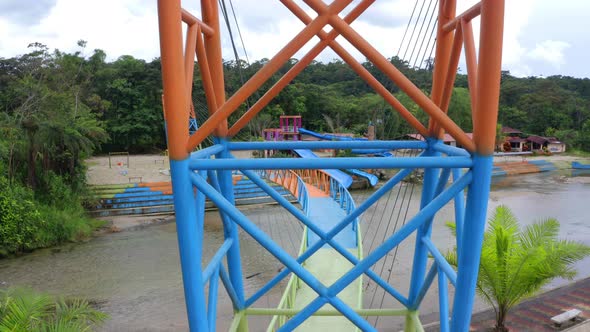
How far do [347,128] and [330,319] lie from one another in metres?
36.3

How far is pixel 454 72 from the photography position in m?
3.74

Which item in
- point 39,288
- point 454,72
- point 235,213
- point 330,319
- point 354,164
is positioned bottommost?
point 39,288

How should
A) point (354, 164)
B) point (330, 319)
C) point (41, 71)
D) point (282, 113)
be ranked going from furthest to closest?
1. point (282, 113)
2. point (41, 71)
3. point (330, 319)
4. point (354, 164)

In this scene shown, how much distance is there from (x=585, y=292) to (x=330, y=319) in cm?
700

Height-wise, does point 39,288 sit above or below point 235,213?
below

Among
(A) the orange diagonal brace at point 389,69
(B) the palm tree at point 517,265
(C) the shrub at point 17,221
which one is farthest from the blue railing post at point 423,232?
(C) the shrub at point 17,221

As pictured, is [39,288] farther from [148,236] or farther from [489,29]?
[489,29]

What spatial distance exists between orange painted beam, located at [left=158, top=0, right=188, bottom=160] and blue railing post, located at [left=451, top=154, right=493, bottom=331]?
1.81 m

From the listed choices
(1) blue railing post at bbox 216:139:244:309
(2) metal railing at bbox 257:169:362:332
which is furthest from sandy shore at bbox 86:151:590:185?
(1) blue railing post at bbox 216:139:244:309

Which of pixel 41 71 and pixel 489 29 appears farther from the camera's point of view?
pixel 41 71

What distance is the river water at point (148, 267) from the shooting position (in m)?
10.4

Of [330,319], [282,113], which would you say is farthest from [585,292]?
[282,113]

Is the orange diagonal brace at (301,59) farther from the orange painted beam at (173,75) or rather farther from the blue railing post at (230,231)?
the orange painted beam at (173,75)

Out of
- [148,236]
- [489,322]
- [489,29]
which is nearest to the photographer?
[489,29]
